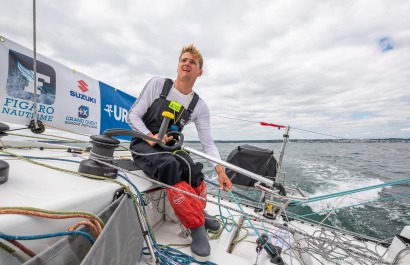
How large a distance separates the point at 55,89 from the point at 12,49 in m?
0.50

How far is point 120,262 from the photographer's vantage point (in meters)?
0.78

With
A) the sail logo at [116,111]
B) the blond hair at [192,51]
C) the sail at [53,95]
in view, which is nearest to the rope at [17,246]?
the blond hair at [192,51]

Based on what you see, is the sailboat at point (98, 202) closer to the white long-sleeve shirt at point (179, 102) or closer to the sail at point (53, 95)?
the sail at point (53, 95)

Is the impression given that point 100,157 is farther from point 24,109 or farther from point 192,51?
point 24,109

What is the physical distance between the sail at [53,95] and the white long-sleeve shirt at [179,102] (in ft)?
3.68

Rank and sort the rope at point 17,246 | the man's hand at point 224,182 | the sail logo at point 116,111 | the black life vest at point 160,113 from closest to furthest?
the rope at point 17,246 → the man's hand at point 224,182 → the black life vest at point 160,113 → the sail logo at point 116,111

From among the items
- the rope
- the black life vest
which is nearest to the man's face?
the black life vest

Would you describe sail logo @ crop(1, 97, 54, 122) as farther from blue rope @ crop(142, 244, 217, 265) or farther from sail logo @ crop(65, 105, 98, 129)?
blue rope @ crop(142, 244, 217, 265)

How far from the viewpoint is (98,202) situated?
2.77 feet

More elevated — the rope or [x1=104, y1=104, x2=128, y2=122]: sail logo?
[x1=104, y1=104, x2=128, y2=122]: sail logo

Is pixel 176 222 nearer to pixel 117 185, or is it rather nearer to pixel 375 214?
pixel 117 185

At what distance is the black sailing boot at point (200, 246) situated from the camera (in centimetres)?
130

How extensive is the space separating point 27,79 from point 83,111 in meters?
0.75

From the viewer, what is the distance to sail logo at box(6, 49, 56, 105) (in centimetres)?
194
